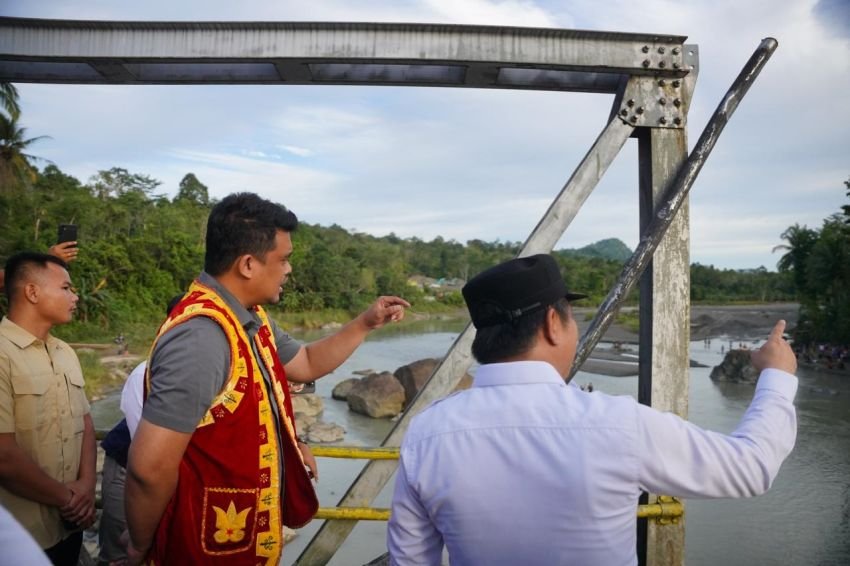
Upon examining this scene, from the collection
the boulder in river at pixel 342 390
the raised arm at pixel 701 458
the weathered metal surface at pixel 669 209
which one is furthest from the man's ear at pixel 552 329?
the boulder in river at pixel 342 390

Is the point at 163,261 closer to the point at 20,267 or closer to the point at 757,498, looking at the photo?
the point at 757,498

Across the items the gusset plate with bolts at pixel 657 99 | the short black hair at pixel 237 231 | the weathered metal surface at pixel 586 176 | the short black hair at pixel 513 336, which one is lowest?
the short black hair at pixel 513 336

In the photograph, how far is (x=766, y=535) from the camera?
37.1 ft

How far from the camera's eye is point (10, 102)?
2203 cm

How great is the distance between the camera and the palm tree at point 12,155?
77.8ft

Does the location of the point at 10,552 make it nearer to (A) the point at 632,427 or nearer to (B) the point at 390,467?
(A) the point at 632,427

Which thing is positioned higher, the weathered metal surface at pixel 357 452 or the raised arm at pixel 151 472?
the raised arm at pixel 151 472

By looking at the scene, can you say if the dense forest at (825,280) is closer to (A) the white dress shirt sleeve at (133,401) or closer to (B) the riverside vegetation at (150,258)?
(B) the riverside vegetation at (150,258)

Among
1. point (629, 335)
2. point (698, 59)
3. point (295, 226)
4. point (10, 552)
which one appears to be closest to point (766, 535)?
point (698, 59)

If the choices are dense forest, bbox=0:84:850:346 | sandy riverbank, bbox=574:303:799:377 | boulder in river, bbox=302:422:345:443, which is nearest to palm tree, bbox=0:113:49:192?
dense forest, bbox=0:84:850:346

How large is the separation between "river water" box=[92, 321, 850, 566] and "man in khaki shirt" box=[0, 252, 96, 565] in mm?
6437

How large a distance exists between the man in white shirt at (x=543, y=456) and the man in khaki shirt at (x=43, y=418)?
145cm

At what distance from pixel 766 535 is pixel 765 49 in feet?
37.4

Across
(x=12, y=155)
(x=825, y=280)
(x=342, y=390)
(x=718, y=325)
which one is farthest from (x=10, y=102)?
(x=718, y=325)
